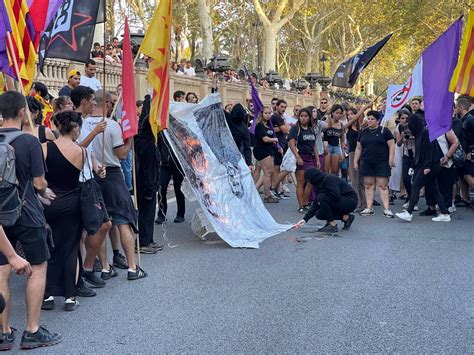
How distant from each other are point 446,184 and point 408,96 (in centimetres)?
160

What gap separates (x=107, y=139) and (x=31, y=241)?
2201 mm

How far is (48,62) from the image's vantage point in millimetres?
15781

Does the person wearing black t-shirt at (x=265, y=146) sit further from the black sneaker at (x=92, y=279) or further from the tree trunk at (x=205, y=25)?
the tree trunk at (x=205, y=25)

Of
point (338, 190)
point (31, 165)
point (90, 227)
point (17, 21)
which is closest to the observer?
point (31, 165)

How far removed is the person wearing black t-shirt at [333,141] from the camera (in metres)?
12.0

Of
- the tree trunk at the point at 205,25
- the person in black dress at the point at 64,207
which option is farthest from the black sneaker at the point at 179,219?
the tree trunk at the point at 205,25

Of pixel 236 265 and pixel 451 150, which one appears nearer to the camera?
pixel 236 265

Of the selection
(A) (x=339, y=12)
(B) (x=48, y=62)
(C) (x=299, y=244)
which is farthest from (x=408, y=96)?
(A) (x=339, y=12)

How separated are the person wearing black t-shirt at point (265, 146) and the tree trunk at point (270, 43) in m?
24.0

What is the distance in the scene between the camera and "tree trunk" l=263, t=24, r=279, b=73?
35.5 metres

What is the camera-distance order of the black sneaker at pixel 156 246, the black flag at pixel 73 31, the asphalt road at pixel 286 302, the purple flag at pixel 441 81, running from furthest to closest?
the purple flag at pixel 441 81, the black sneaker at pixel 156 246, the black flag at pixel 73 31, the asphalt road at pixel 286 302

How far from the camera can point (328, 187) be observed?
923 centimetres

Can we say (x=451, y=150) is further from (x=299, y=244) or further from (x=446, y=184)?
(x=299, y=244)

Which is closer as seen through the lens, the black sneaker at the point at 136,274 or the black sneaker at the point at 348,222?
the black sneaker at the point at 136,274
